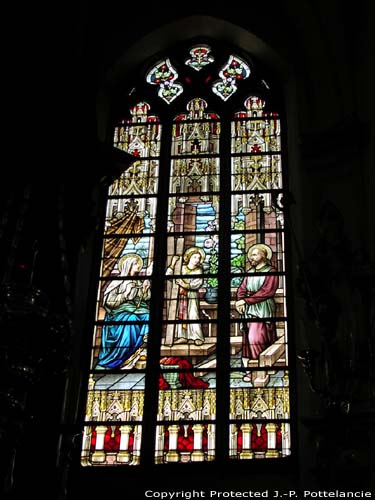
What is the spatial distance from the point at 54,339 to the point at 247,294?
3437 mm

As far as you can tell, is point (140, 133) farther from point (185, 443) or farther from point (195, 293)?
point (185, 443)

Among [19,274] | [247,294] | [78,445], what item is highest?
[247,294]

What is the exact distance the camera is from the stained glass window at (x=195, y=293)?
8211mm

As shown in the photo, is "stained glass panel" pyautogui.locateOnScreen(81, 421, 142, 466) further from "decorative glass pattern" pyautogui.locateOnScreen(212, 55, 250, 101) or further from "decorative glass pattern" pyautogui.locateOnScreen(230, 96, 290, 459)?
"decorative glass pattern" pyautogui.locateOnScreen(212, 55, 250, 101)

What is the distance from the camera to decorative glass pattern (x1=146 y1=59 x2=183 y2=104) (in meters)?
10.8

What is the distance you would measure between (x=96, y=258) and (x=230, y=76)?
9.19 ft

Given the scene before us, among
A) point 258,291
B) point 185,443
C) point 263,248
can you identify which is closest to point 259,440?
point 185,443

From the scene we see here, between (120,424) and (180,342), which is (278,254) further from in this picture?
(120,424)

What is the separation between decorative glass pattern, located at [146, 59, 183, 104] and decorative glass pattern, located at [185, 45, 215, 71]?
0.23 m

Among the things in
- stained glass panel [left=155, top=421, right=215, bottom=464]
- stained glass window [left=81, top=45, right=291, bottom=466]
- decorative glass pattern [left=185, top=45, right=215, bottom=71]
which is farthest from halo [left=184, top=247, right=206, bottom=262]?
decorative glass pattern [left=185, top=45, right=215, bottom=71]

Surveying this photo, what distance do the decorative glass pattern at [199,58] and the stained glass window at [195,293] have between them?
1.28 ft

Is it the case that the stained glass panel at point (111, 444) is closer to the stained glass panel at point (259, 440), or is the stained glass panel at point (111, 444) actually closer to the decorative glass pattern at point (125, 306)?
the decorative glass pattern at point (125, 306)

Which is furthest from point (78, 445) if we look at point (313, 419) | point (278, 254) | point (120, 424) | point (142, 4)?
point (142, 4)

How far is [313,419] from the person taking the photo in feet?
24.5
